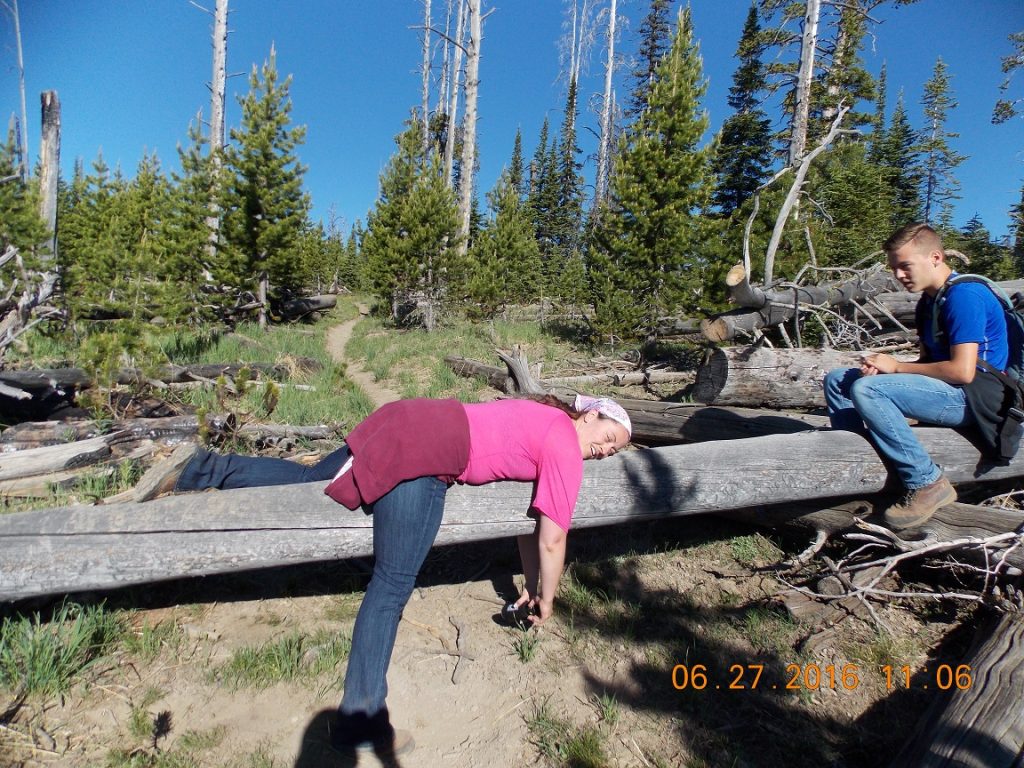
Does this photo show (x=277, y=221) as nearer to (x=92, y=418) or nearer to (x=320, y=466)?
(x=92, y=418)

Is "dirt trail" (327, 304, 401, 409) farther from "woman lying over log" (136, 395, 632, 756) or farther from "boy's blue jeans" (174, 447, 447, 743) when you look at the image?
"boy's blue jeans" (174, 447, 447, 743)

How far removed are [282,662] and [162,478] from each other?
1.28 metres

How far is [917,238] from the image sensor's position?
9.97 feet

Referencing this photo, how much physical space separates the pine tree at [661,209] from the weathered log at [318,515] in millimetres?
8224

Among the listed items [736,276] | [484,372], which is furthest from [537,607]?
[484,372]

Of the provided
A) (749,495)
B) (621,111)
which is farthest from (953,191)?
(749,495)

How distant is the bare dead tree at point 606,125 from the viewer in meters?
24.7

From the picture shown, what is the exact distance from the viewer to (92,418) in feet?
17.2

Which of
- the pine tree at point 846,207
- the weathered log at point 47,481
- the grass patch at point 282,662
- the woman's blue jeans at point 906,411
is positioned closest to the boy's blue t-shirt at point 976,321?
the woman's blue jeans at point 906,411

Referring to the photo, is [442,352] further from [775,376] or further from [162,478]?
[162,478]

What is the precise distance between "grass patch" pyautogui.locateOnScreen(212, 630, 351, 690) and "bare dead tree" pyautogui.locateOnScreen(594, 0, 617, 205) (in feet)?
75.6

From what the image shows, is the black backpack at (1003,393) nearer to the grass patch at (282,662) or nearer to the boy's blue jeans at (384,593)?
the boy's blue jeans at (384,593)

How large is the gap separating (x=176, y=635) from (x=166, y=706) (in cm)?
45
